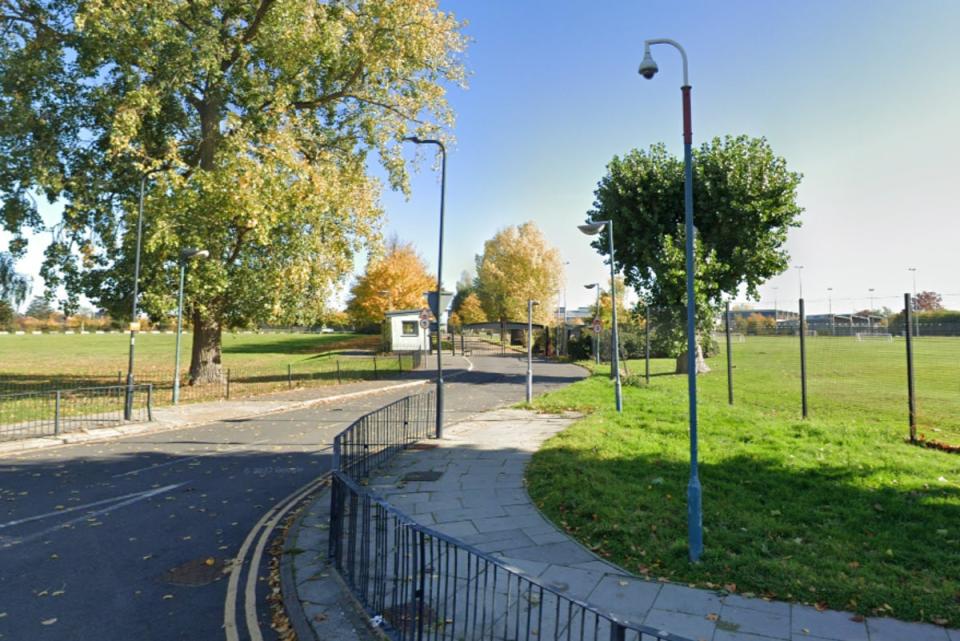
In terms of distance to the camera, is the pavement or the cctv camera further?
the cctv camera

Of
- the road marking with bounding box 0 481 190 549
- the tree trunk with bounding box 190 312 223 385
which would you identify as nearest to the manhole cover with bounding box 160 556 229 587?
the road marking with bounding box 0 481 190 549

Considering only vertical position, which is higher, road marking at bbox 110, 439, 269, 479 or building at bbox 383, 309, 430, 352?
building at bbox 383, 309, 430, 352

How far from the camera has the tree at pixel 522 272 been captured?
60.6 m

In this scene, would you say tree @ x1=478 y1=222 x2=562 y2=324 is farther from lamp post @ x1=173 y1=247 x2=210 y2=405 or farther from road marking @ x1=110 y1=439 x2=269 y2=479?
road marking @ x1=110 y1=439 x2=269 y2=479

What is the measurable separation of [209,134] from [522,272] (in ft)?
137

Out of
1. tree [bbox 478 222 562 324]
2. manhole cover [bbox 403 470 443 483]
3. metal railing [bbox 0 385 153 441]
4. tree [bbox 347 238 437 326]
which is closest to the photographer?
manhole cover [bbox 403 470 443 483]

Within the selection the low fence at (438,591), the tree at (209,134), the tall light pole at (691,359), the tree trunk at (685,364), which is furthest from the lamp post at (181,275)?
the tree trunk at (685,364)

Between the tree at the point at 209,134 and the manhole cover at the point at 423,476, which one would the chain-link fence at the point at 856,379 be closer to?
the manhole cover at the point at 423,476

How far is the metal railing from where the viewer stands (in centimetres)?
1454

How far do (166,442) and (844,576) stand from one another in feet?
46.5

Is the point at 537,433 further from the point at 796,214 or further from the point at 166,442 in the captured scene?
the point at 796,214

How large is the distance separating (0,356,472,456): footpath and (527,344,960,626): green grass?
11564 millimetres

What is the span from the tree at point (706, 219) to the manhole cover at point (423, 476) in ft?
52.0

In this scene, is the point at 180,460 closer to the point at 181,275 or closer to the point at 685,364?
the point at 181,275
